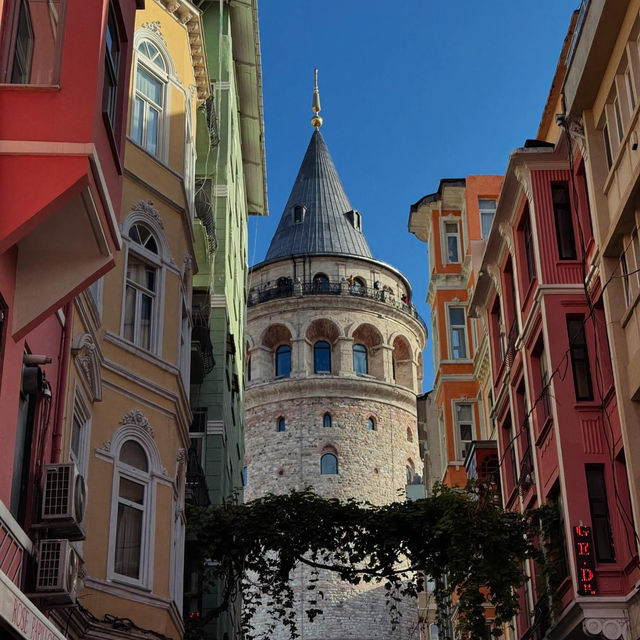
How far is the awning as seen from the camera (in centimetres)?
954

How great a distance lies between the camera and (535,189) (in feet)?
77.8

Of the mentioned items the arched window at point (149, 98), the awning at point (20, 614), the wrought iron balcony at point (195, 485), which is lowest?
the awning at point (20, 614)

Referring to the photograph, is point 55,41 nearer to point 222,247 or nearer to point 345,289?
point 222,247

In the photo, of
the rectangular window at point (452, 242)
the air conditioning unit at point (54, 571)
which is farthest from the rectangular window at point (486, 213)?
the air conditioning unit at point (54, 571)

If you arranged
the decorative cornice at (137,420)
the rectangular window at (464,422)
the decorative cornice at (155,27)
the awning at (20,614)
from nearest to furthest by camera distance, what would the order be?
the awning at (20,614), the decorative cornice at (137,420), the decorative cornice at (155,27), the rectangular window at (464,422)

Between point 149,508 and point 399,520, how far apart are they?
6991 millimetres

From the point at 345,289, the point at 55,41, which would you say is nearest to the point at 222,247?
the point at 55,41

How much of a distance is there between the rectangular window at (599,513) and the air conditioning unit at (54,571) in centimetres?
1045

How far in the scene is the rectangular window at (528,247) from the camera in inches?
963

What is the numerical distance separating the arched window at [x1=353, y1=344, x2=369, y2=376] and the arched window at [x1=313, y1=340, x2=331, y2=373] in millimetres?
1469

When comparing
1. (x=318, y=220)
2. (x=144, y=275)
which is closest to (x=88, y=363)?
(x=144, y=275)

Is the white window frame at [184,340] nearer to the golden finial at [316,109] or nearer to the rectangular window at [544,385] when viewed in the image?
the rectangular window at [544,385]

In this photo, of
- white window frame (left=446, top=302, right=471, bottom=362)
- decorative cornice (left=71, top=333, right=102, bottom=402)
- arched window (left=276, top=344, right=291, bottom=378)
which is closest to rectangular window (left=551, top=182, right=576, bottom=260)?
decorative cornice (left=71, top=333, right=102, bottom=402)

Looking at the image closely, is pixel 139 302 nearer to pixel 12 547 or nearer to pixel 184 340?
pixel 184 340
